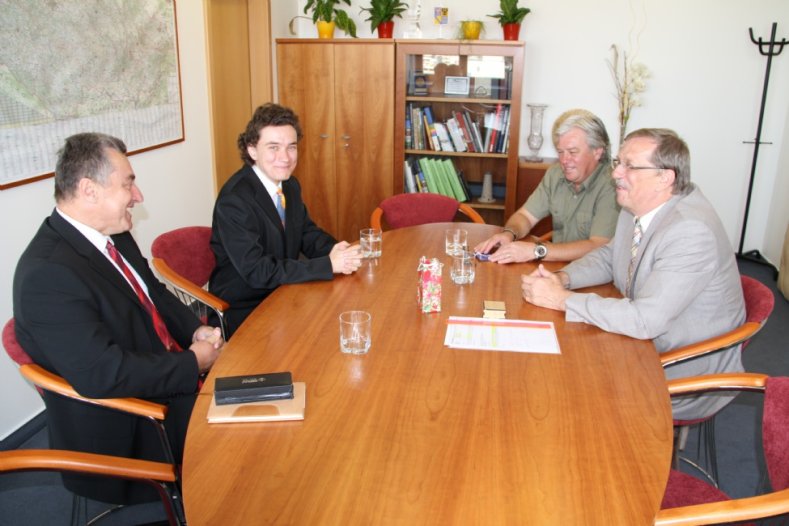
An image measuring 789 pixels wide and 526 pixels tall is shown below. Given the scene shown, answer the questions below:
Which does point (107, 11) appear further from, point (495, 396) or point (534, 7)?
point (534, 7)

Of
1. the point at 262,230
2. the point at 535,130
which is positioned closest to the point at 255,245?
the point at 262,230

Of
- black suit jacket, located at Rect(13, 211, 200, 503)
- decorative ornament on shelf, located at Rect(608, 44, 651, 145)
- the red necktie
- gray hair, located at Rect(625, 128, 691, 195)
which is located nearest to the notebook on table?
black suit jacket, located at Rect(13, 211, 200, 503)

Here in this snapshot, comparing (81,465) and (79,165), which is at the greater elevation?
(79,165)

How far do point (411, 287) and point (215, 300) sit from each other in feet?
2.59

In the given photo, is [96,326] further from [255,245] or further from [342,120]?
[342,120]

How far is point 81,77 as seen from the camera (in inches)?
118

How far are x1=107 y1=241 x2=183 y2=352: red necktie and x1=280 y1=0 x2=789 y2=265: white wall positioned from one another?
11.4ft

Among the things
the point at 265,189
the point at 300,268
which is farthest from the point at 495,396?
the point at 265,189

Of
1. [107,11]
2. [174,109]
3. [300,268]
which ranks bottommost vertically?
[300,268]

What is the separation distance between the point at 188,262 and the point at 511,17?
329cm

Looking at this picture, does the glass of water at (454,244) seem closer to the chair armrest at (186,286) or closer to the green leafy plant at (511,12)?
the chair armrest at (186,286)

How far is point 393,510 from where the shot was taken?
1.17 metres

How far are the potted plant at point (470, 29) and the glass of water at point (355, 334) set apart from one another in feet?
11.9

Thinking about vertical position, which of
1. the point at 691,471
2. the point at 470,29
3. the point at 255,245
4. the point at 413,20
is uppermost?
the point at 413,20
